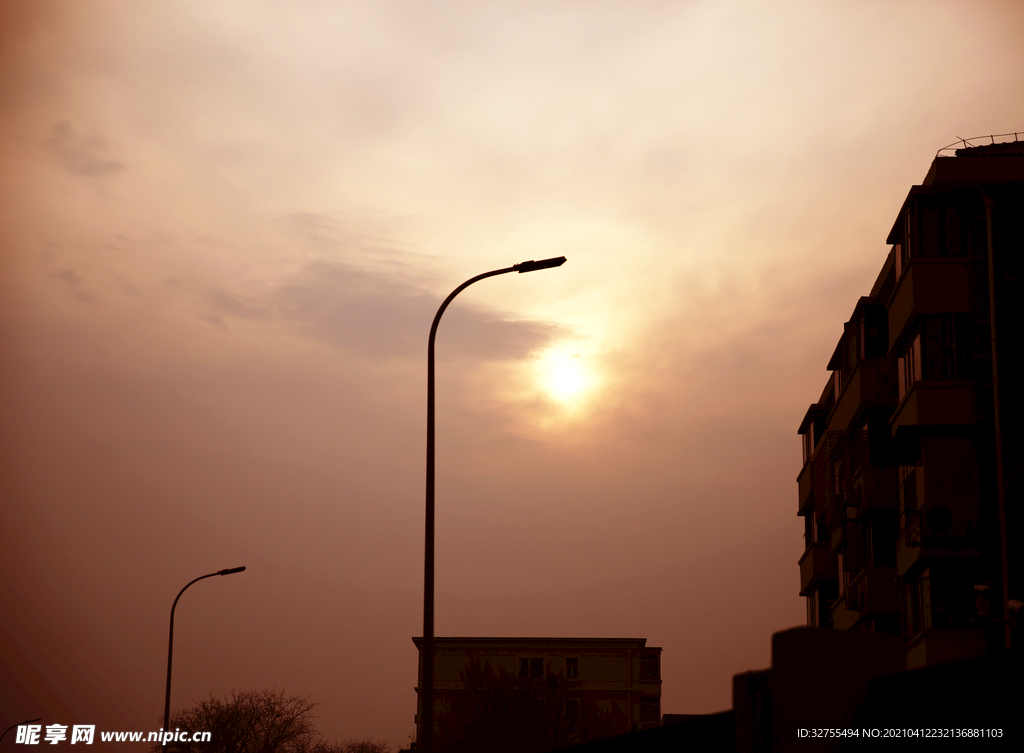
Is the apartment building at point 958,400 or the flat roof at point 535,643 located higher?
the apartment building at point 958,400

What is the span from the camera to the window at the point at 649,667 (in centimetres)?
9981

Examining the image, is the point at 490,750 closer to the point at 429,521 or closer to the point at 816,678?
the point at 429,521

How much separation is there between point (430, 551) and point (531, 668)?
288 feet

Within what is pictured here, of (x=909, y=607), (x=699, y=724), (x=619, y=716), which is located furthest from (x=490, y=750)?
(x=619, y=716)

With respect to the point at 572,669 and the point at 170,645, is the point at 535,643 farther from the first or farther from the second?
the point at 170,645

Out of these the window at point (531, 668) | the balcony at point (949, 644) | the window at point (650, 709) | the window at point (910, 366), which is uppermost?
the window at point (910, 366)

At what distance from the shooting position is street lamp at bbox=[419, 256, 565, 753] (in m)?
15.7

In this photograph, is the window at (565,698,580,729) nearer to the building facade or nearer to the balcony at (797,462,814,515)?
the building facade

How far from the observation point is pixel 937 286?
99.0 ft

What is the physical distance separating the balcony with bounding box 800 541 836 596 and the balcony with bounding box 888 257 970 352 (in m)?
18.5

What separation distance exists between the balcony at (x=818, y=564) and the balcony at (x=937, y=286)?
60.6 ft

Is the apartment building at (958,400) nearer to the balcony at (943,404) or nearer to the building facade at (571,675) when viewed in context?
the balcony at (943,404)

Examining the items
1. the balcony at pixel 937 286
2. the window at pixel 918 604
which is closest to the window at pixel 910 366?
the balcony at pixel 937 286

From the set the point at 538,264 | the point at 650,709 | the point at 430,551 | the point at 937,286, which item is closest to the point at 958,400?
the point at 937,286
